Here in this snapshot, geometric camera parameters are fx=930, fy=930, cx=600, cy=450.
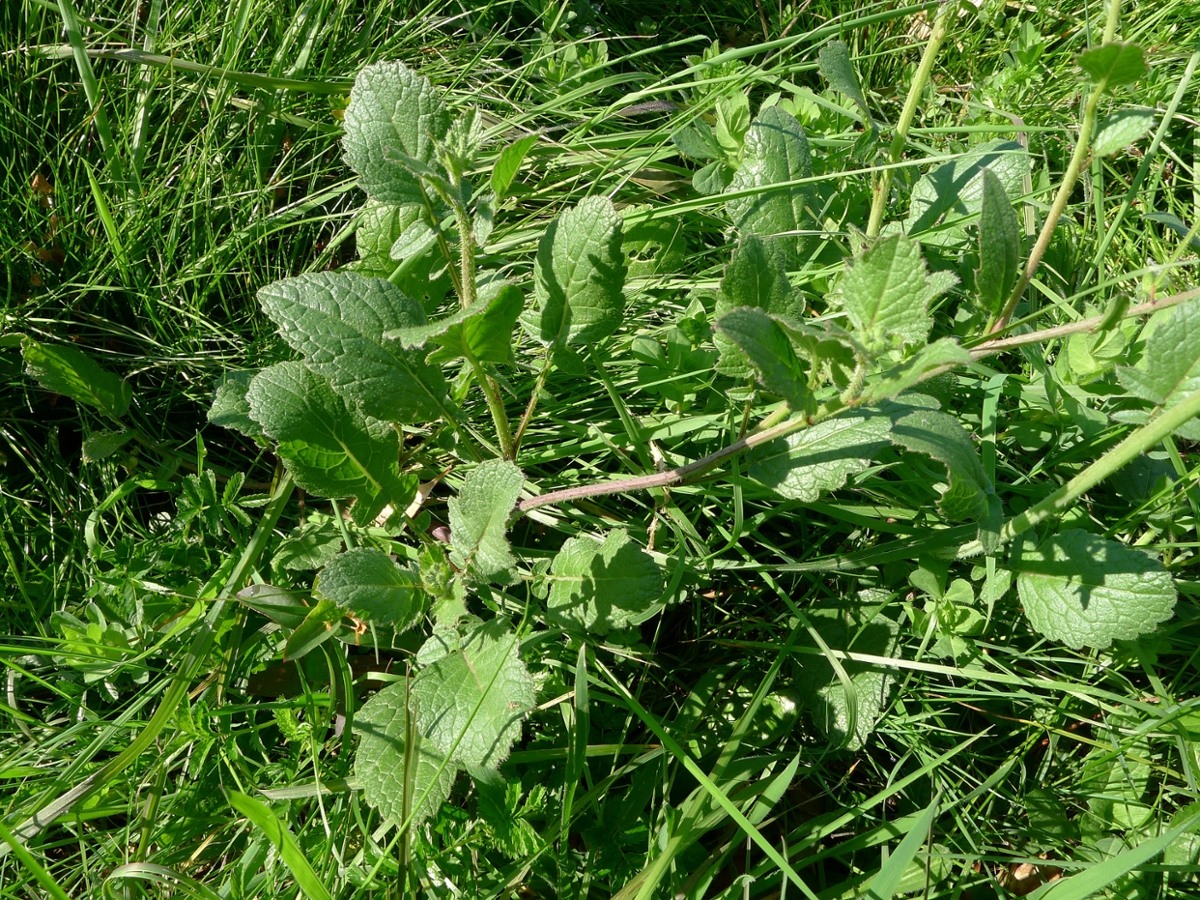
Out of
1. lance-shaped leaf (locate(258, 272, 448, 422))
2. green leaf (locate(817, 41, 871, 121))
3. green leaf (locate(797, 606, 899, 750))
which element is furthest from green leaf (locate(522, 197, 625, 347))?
green leaf (locate(797, 606, 899, 750))

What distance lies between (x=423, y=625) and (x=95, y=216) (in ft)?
4.63

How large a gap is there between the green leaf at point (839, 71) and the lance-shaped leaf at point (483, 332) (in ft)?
3.05

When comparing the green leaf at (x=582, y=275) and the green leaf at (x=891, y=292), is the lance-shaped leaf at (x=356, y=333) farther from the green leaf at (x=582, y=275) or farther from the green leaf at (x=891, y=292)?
the green leaf at (x=891, y=292)

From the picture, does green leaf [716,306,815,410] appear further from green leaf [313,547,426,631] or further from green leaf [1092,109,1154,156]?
green leaf [313,547,426,631]

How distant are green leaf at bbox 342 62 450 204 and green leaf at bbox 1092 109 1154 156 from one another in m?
1.21

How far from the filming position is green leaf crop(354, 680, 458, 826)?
1.73m

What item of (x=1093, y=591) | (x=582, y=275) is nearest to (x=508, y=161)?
(x=582, y=275)

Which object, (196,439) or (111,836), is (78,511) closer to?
(196,439)

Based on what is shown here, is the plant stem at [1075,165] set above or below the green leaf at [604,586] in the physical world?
above

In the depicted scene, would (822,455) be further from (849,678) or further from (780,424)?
(849,678)

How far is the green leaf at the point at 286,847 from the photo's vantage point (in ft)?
5.33

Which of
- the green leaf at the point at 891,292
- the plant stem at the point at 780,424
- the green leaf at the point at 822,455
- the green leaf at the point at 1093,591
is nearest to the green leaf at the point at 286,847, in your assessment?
the plant stem at the point at 780,424

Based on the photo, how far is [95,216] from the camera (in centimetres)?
244

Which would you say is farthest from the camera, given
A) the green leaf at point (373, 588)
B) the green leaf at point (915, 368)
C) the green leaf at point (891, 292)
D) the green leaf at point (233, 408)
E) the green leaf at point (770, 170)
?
the green leaf at point (770, 170)
